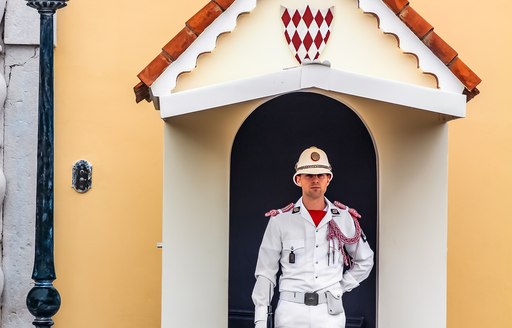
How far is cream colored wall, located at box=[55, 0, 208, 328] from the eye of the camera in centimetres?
1233

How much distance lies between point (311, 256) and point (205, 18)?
169 cm

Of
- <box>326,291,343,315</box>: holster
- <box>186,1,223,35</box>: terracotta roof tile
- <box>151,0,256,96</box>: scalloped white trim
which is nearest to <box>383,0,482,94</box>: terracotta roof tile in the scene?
<box>151,0,256,96</box>: scalloped white trim

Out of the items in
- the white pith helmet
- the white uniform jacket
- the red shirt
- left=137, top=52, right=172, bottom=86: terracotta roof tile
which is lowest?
the white uniform jacket

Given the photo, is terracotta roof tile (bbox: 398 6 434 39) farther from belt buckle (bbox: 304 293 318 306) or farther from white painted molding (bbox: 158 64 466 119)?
belt buckle (bbox: 304 293 318 306)

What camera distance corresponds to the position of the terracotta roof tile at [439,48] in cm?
1062

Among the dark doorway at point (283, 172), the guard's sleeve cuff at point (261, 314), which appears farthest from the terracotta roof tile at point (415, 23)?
the guard's sleeve cuff at point (261, 314)

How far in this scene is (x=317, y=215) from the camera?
36.4ft

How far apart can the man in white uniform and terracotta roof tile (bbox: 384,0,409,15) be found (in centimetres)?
108

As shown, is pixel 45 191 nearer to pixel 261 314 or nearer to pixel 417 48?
pixel 261 314

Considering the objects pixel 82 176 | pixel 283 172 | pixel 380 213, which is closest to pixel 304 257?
pixel 380 213

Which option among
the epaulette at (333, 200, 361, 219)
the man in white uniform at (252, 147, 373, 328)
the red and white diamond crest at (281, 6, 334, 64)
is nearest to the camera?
the red and white diamond crest at (281, 6, 334, 64)

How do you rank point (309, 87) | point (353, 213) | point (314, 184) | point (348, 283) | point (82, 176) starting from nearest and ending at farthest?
point (309, 87)
point (314, 184)
point (348, 283)
point (353, 213)
point (82, 176)

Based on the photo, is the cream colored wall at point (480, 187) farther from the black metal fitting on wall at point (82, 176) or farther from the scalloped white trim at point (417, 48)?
the black metal fitting on wall at point (82, 176)

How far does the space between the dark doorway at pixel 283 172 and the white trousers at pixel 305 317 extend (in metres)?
1.04
